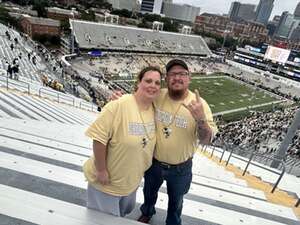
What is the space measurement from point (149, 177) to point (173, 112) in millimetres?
723

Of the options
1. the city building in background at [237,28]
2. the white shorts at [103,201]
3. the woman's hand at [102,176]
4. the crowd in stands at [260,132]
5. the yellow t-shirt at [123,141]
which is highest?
the yellow t-shirt at [123,141]

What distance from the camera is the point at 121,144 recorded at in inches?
83.3

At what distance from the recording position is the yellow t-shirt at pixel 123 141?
2.07m

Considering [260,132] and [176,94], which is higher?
[176,94]

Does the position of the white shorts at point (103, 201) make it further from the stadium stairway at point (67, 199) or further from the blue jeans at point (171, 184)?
the blue jeans at point (171, 184)

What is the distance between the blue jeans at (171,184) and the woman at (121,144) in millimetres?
307

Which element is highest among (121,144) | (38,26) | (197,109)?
(197,109)

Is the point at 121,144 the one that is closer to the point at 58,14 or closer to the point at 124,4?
the point at 58,14

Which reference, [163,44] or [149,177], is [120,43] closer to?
[163,44]

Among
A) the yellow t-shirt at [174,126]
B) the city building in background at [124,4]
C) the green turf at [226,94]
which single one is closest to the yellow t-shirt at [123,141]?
the yellow t-shirt at [174,126]

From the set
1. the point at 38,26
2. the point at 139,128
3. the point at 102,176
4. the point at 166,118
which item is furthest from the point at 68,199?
the point at 38,26

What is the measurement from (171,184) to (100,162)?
2.71ft

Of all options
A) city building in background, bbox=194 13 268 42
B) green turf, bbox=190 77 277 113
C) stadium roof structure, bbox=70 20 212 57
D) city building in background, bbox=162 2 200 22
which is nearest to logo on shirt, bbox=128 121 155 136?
green turf, bbox=190 77 277 113

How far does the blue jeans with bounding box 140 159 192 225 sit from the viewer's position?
2.60 metres
